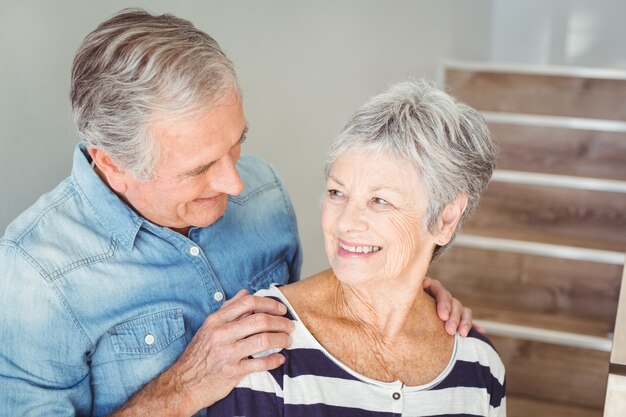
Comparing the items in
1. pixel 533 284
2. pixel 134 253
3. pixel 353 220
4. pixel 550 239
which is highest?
pixel 353 220

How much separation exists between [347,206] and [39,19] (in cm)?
97

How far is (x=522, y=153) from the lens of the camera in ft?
12.5

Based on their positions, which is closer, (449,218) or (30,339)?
(30,339)

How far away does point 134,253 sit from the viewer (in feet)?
5.68

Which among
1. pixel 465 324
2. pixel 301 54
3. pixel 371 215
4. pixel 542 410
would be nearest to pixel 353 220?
pixel 371 215

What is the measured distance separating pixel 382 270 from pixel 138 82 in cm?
63

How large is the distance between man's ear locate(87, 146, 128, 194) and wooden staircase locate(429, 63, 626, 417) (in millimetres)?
2178

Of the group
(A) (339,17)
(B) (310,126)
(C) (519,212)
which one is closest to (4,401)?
(B) (310,126)

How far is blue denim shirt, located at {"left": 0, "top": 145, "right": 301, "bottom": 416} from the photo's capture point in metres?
1.59

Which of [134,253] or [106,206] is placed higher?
[106,206]

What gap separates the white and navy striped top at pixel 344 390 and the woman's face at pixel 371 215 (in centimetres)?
17

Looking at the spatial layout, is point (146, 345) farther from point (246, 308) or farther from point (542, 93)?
point (542, 93)

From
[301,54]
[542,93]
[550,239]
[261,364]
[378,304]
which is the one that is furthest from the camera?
[542,93]

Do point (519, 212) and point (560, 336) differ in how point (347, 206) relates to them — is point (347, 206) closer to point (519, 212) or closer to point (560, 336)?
point (560, 336)
